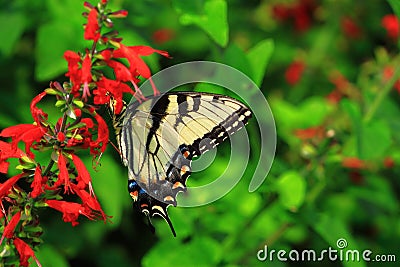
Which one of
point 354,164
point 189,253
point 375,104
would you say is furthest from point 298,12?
point 189,253

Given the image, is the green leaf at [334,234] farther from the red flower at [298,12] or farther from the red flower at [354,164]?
the red flower at [298,12]

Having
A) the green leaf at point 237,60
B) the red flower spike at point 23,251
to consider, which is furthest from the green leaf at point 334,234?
the red flower spike at point 23,251

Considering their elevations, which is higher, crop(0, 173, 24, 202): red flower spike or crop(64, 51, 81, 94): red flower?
crop(64, 51, 81, 94): red flower

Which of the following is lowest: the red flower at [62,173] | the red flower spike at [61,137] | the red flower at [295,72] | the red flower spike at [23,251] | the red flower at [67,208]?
the red flower at [295,72]

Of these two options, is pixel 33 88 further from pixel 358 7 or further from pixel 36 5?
pixel 358 7

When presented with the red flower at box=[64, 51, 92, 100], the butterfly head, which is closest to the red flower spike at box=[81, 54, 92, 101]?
the red flower at box=[64, 51, 92, 100]

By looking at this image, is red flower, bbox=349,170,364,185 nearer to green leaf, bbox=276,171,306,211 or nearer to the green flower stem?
the green flower stem
